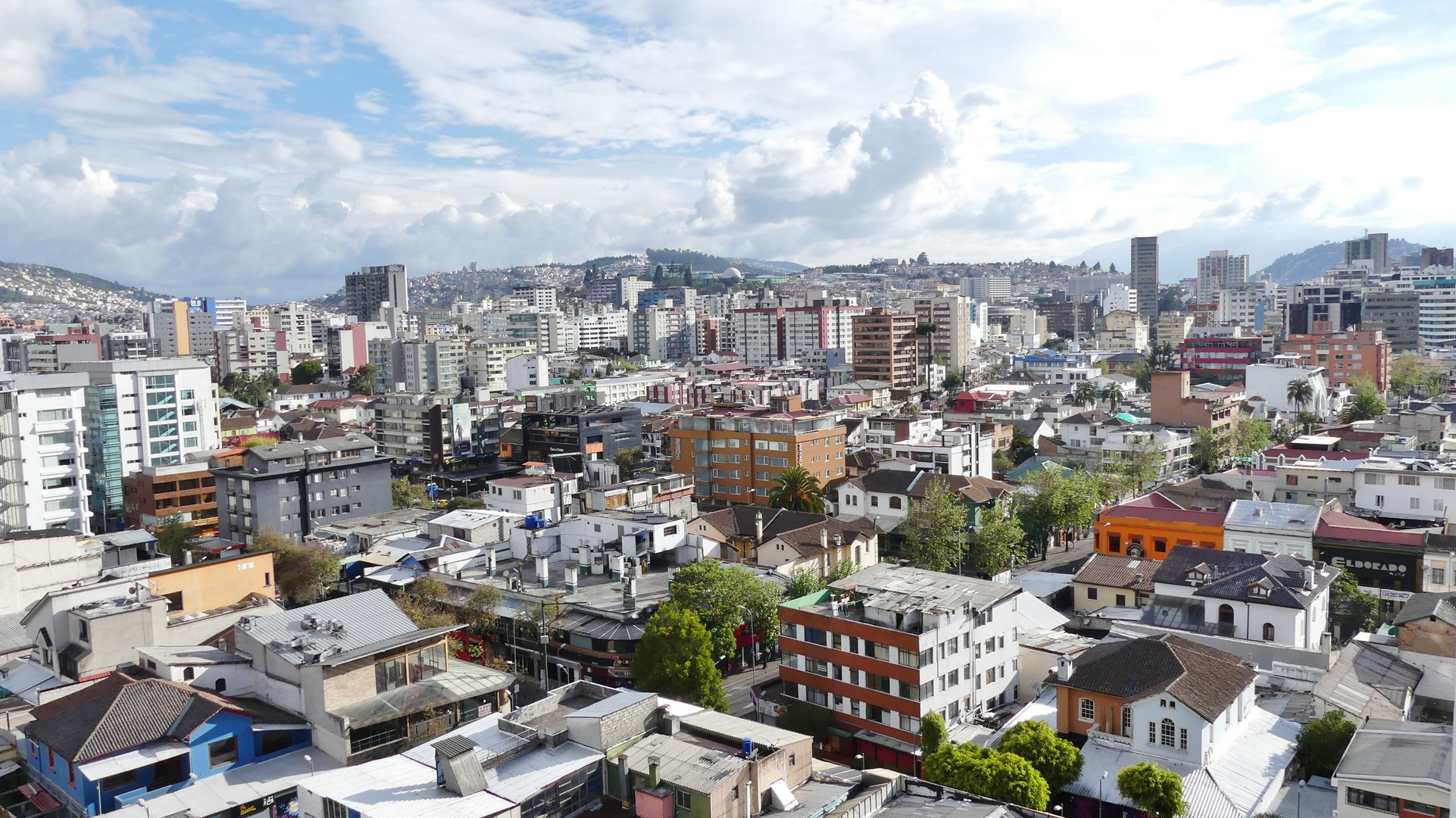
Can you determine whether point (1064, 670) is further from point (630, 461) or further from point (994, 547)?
point (630, 461)

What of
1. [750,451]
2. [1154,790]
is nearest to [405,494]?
[750,451]

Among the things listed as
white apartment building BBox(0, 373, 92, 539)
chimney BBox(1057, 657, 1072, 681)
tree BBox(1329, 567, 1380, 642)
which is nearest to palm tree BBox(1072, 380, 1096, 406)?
tree BBox(1329, 567, 1380, 642)

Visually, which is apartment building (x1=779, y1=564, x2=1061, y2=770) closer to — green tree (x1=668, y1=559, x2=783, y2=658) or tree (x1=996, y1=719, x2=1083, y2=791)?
green tree (x1=668, y1=559, x2=783, y2=658)

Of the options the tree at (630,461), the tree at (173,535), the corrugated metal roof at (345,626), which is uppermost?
the corrugated metal roof at (345,626)

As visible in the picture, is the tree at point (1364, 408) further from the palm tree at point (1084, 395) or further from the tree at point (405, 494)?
the tree at point (405, 494)

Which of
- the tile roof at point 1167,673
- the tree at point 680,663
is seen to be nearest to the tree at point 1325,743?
the tile roof at point 1167,673
